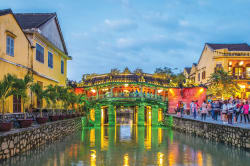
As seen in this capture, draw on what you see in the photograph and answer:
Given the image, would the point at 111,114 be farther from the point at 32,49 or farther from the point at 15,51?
the point at 15,51

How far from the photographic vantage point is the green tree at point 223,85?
125 feet

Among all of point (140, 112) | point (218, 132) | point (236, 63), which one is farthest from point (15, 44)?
point (236, 63)

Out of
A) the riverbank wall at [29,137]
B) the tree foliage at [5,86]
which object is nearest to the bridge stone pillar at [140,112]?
the riverbank wall at [29,137]

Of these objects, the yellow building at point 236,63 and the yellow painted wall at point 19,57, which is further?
the yellow building at point 236,63

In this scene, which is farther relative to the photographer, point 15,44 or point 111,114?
point 111,114

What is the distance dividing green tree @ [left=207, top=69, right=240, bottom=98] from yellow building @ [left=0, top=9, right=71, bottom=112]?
20.0m

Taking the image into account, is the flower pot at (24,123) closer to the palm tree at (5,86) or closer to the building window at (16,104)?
the palm tree at (5,86)

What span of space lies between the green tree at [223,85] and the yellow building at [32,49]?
1996cm

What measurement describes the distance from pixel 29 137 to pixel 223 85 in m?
30.5

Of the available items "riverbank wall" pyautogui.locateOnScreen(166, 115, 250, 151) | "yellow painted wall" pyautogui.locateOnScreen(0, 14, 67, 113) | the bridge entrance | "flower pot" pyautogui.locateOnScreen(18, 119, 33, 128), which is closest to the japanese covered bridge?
the bridge entrance

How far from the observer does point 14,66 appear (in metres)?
18.2

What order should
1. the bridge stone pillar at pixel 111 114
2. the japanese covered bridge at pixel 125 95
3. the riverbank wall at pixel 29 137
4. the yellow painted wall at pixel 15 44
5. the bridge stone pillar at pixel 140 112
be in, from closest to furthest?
the riverbank wall at pixel 29 137 < the yellow painted wall at pixel 15 44 < the japanese covered bridge at pixel 125 95 < the bridge stone pillar at pixel 140 112 < the bridge stone pillar at pixel 111 114

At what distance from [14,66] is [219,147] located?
1298cm

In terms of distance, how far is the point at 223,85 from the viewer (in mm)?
38375
